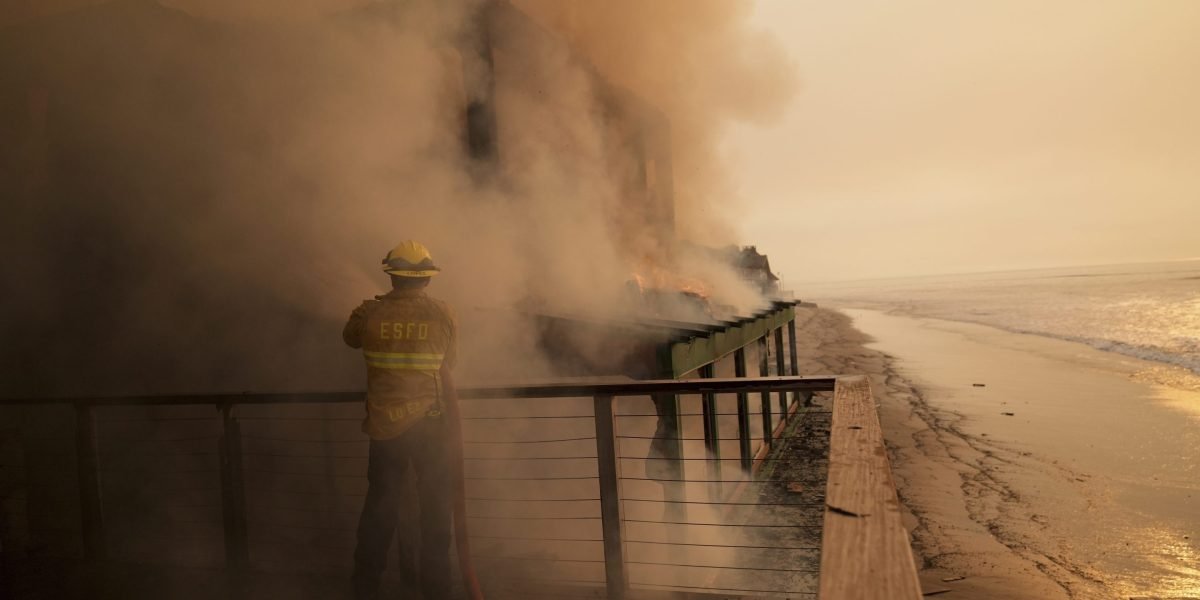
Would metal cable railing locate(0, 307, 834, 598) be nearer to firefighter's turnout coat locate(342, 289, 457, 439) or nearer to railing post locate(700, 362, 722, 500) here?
railing post locate(700, 362, 722, 500)

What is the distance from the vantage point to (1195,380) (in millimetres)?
15914

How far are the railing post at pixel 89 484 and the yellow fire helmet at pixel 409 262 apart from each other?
2.41 m

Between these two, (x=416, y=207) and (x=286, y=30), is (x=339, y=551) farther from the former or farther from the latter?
(x=286, y=30)

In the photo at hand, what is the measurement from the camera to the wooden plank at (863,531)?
938 millimetres

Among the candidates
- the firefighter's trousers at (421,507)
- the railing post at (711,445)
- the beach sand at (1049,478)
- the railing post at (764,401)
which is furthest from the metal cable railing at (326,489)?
the railing post at (764,401)

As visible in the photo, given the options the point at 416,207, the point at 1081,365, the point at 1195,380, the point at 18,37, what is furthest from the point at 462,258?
the point at 1081,365

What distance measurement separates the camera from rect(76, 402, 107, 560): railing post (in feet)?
12.5

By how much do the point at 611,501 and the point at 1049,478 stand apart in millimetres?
7763

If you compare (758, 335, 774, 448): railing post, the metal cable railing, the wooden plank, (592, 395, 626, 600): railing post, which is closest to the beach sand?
(758, 335, 774, 448): railing post

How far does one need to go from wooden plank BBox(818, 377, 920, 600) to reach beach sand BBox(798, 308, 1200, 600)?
4386 mm

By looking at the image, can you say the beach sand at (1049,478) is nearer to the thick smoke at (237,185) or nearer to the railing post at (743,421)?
the railing post at (743,421)

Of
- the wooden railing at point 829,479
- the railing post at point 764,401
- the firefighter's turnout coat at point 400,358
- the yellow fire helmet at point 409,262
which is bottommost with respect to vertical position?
the railing post at point 764,401

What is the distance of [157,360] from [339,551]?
87.1 inches

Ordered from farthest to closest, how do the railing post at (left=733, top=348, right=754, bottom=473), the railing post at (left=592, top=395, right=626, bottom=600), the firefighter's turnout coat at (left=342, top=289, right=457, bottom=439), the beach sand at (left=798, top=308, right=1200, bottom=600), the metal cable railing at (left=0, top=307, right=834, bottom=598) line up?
1. the railing post at (left=733, top=348, right=754, bottom=473)
2. the beach sand at (left=798, top=308, right=1200, bottom=600)
3. the metal cable railing at (left=0, top=307, right=834, bottom=598)
4. the railing post at (left=592, top=395, right=626, bottom=600)
5. the firefighter's turnout coat at (left=342, top=289, right=457, bottom=439)
